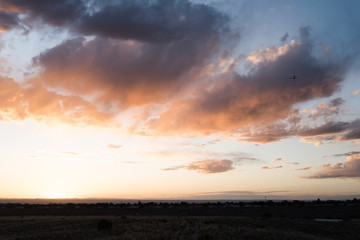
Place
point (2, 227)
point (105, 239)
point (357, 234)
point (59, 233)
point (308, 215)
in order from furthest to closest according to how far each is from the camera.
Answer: point (308, 215)
point (2, 227)
point (59, 233)
point (357, 234)
point (105, 239)

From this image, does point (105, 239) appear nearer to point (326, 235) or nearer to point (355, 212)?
point (326, 235)

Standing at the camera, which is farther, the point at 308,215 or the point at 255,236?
the point at 308,215

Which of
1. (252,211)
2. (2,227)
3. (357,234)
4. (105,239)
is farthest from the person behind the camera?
(252,211)

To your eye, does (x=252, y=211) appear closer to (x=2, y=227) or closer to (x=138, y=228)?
(x=138, y=228)

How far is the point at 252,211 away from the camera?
74.9 metres

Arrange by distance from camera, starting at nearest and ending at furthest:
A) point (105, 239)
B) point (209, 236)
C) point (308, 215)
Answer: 1. point (209, 236)
2. point (105, 239)
3. point (308, 215)

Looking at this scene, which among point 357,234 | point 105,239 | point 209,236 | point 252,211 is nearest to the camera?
point 209,236

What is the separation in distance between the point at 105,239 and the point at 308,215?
49.7 m

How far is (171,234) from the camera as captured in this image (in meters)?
37.9

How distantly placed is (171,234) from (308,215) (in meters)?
43.5

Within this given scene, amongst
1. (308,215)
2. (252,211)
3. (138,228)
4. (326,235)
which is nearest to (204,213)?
(252,211)

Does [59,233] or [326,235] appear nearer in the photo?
[326,235]

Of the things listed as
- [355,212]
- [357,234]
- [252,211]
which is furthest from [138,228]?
[355,212]

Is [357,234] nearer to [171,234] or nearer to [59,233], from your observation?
[171,234]
